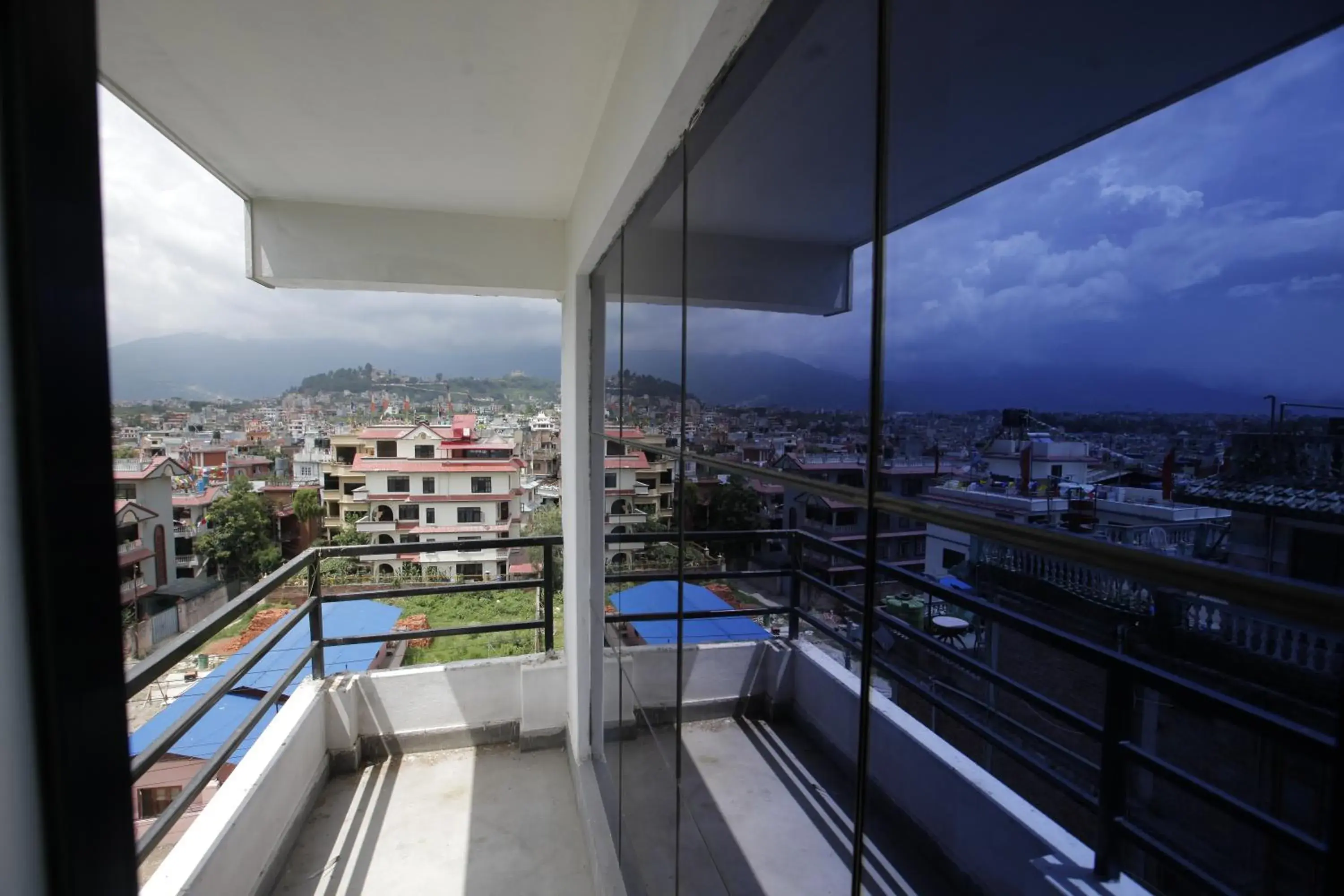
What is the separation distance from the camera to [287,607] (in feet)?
9.50

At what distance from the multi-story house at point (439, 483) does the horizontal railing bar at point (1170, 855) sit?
3.65 meters

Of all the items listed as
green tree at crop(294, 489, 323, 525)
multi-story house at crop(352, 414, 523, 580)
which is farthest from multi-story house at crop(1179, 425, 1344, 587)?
green tree at crop(294, 489, 323, 525)

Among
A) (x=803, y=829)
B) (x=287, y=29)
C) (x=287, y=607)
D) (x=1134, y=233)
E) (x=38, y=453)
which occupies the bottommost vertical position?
(x=287, y=607)

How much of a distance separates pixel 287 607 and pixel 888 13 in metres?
3.32

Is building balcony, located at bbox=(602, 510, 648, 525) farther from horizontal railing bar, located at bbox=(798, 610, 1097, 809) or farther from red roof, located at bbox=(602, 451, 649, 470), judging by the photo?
horizontal railing bar, located at bbox=(798, 610, 1097, 809)

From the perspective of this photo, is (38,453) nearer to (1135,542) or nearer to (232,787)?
(1135,542)

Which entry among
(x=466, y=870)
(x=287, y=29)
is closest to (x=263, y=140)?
(x=287, y=29)

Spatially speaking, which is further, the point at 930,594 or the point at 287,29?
Answer: the point at 287,29

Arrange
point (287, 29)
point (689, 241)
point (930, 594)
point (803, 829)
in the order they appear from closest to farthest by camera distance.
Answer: point (930, 594), point (803, 829), point (689, 241), point (287, 29)

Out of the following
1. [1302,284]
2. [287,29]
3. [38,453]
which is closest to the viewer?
[1302,284]

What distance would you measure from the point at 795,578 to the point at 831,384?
310mm

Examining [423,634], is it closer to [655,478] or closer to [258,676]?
[258,676]

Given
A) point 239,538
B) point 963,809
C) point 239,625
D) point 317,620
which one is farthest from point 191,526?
point 963,809

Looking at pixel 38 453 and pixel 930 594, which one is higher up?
pixel 38 453
